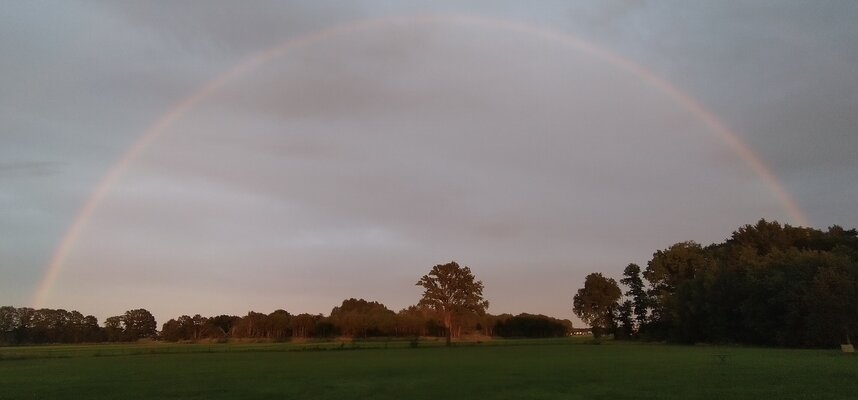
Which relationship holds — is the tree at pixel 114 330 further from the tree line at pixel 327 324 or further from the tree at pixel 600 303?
the tree at pixel 600 303

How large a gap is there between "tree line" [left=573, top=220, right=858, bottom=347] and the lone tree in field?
26252mm

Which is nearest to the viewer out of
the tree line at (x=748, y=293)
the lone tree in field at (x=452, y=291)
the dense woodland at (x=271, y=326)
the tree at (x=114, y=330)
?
the tree line at (x=748, y=293)

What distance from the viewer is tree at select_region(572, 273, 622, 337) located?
402ft

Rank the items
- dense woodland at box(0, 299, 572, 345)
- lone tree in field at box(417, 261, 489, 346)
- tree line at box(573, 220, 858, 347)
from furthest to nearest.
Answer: dense woodland at box(0, 299, 572, 345), lone tree in field at box(417, 261, 489, 346), tree line at box(573, 220, 858, 347)

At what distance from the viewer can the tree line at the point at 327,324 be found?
114 metres

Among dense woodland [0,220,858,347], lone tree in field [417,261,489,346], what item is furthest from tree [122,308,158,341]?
lone tree in field [417,261,489,346]

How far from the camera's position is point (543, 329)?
149500mm

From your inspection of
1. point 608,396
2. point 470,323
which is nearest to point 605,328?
point 470,323

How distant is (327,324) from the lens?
141500 mm

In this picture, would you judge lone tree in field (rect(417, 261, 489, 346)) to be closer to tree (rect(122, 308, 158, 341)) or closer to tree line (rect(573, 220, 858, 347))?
tree line (rect(573, 220, 858, 347))

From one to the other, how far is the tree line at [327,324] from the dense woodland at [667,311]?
0.25 m

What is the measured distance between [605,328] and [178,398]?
113 meters

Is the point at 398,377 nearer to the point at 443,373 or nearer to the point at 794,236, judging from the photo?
the point at 443,373

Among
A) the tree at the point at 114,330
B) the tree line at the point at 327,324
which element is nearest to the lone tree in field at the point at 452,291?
the tree line at the point at 327,324
